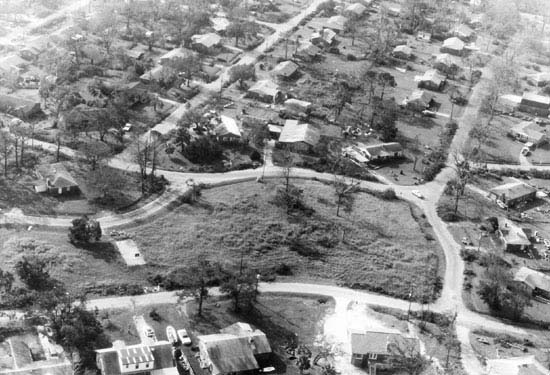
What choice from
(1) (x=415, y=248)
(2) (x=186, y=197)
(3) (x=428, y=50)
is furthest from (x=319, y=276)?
(3) (x=428, y=50)

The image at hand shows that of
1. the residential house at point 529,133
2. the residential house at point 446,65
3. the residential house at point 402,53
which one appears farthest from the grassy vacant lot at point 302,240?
the residential house at point 402,53

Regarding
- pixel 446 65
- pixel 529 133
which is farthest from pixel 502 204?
pixel 446 65

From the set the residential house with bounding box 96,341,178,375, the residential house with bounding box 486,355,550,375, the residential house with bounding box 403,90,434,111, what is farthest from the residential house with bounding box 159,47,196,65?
the residential house with bounding box 486,355,550,375

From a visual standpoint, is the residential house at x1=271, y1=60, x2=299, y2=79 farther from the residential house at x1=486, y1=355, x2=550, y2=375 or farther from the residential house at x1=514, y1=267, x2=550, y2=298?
the residential house at x1=486, y1=355, x2=550, y2=375

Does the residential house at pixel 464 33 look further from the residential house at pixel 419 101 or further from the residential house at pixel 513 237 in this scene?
the residential house at pixel 513 237

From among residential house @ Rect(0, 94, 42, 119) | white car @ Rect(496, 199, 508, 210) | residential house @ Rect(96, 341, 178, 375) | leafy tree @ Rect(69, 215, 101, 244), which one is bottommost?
white car @ Rect(496, 199, 508, 210)

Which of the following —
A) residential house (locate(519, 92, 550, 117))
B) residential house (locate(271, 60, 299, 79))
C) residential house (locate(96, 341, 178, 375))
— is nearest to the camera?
residential house (locate(96, 341, 178, 375))

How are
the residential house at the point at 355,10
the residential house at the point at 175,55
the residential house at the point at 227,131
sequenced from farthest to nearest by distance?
the residential house at the point at 355,10 < the residential house at the point at 175,55 < the residential house at the point at 227,131

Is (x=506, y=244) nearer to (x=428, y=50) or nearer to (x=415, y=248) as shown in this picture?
(x=415, y=248)
